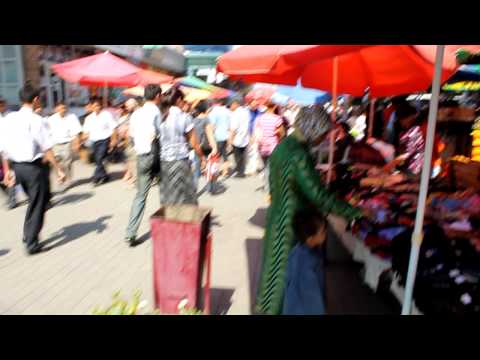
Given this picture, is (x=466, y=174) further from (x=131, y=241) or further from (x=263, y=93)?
(x=263, y=93)

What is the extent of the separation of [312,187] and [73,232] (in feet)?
13.8

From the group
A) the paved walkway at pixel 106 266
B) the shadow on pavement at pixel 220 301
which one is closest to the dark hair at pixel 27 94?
the paved walkway at pixel 106 266

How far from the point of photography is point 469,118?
18.9 ft

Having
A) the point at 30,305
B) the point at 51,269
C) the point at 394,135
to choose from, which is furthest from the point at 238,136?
the point at 30,305

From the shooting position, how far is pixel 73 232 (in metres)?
5.85

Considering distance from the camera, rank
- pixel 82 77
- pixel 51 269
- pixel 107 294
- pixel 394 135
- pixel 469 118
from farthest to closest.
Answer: pixel 82 77, pixel 394 135, pixel 469 118, pixel 51 269, pixel 107 294

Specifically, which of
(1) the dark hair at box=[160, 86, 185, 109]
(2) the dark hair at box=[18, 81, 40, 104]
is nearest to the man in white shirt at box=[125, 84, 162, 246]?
(1) the dark hair at box=[160, 86, 185, 109]

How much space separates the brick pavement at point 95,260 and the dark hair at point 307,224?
1332 mm

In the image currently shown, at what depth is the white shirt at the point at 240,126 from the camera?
30.4ft

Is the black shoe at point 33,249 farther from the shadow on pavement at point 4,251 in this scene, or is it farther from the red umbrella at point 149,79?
the red umbrella at point 149,79

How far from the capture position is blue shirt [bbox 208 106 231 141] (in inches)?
389

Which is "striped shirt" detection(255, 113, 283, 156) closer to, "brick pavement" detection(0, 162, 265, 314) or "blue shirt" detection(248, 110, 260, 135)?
"brick pavement" detection(0, 162, 265, 314)
